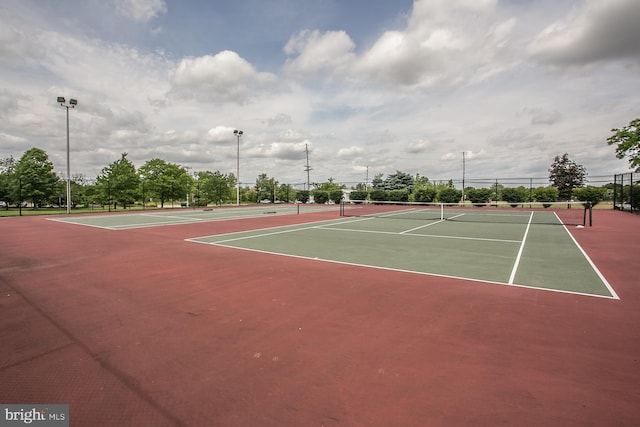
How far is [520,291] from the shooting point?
19.6 feet

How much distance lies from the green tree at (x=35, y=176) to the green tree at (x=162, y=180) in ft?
31.3

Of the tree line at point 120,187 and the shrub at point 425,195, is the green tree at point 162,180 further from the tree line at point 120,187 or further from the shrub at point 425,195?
the shrub at point 425,195

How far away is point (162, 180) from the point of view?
4266cm

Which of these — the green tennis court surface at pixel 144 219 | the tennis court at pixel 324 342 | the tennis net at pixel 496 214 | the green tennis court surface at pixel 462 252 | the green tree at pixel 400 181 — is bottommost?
the tennis court at pixel 324 342

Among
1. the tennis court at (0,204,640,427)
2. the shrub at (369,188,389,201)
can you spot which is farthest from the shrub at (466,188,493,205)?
the tennis court at (0,204,640,427)

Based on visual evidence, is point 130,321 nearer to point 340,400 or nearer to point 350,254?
point 340,400

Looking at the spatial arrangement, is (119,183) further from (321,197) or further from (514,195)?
(514,195)

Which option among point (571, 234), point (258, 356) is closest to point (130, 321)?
point (258, 356)

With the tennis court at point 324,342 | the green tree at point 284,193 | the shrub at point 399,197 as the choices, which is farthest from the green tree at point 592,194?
the green tree at point 284,193

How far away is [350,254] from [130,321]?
247 inches

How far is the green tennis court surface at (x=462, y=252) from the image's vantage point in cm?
686

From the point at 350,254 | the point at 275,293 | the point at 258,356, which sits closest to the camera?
the point at 258,356

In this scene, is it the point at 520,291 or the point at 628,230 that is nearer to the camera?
the point at 520,291

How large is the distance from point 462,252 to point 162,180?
42665mm
